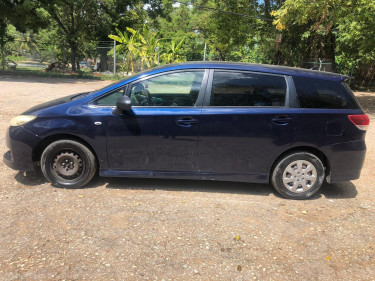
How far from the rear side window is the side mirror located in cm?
214

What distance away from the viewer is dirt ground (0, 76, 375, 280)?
2713 mm

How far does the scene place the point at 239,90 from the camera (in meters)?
3.95

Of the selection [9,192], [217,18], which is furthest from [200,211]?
[217,18]

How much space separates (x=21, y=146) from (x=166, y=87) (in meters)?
2.05

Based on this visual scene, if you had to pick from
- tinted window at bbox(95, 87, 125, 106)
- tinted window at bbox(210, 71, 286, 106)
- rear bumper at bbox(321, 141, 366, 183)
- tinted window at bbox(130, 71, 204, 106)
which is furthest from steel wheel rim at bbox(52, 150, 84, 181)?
rear bumper at bbox(321, 141, 366, 183)

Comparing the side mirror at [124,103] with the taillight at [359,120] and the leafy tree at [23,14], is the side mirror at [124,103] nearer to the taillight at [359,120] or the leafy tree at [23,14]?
the taillight at [359,120]

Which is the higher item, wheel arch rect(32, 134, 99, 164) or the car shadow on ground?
wheel arch rect(32, 134, 99, 164)

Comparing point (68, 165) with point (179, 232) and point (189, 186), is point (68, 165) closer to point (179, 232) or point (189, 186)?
point (189, 186)

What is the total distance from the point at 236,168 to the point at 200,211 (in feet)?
2.47

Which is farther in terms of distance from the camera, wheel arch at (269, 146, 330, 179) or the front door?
wheel arch at (269, 146, 330, 179)

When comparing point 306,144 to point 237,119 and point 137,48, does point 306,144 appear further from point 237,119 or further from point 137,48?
point 137,48

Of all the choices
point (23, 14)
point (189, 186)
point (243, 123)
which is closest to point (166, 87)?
point (243, 123)

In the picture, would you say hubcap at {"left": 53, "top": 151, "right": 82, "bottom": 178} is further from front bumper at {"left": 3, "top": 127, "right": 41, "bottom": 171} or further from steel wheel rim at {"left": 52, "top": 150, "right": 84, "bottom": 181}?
front bumper at {"left": 3, "top": 127, "right": 41, "bottom": 171}

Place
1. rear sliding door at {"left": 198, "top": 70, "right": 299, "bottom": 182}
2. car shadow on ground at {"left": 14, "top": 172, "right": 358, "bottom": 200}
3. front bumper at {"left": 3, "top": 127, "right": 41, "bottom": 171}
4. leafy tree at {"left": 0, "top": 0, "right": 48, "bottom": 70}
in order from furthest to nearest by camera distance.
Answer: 1. leafy tree at {"left": 0, "top": 0, "right": 48, "bottom": 70}
2. car shadow on ground at {"left": 14, "top": 172, "right": 358, "bottom": 200}
3. front bumper at {"left": 3, "top": 127, "right": 41, "bottom": 171}
4. rear sliding door at {"left": 198, "top": 70, "right": 299, "bottom": 182}
